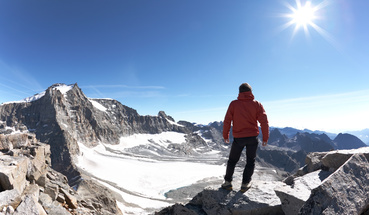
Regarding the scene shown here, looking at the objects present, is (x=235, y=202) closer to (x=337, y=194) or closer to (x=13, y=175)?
(x=337, y=194)

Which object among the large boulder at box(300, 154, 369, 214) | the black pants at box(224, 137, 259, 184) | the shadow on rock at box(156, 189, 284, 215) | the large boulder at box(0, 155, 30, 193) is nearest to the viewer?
the large boulder at box(300, 154, 369, 214)

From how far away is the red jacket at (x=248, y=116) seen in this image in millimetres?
6625

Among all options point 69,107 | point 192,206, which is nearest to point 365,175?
point 192,206

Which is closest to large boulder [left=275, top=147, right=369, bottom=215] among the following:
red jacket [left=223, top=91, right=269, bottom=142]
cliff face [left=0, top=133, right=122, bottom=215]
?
red jacket [left=223, top=91, right=269, bottom=142]

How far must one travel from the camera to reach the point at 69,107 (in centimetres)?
19288

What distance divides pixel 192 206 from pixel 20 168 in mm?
6680

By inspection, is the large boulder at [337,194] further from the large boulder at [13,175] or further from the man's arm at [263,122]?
the large boulder at [13,175]

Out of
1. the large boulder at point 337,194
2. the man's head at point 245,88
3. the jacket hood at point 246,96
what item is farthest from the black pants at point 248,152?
the man's head at point 245,88

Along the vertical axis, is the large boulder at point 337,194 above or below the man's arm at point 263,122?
below

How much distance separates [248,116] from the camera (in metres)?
6.68

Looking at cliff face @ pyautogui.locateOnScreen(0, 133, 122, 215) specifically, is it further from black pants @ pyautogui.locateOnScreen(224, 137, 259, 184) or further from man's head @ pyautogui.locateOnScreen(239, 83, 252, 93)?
man's head @ pyautogui.locateOnScreen(239, 83, 252, 93)

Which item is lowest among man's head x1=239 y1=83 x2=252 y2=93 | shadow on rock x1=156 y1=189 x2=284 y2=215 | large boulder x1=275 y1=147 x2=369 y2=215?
shadow on rock x1=156 y1=189 x2=284 y2=215

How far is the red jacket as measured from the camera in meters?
6.62

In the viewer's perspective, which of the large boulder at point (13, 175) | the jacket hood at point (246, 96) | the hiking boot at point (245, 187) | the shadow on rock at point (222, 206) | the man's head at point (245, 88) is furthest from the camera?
the man's head at point (245, 88)
